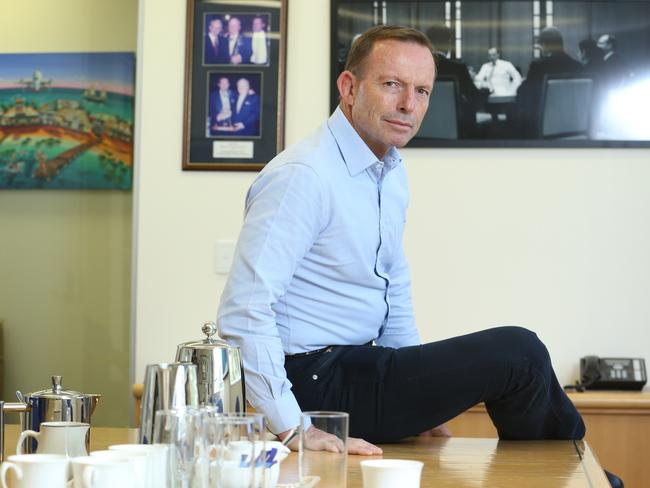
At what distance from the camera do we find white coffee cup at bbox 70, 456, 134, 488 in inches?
44.3

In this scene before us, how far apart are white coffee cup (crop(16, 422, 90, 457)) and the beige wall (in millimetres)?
2086

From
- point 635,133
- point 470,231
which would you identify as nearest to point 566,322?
point 470,231

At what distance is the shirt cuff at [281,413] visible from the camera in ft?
6.42

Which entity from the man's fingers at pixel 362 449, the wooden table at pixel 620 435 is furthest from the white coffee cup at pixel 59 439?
the wooden table at pixel 620 435

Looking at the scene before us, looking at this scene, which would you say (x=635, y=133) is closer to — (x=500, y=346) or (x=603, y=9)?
(x=603, y=9)

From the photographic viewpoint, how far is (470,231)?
10.8 ft

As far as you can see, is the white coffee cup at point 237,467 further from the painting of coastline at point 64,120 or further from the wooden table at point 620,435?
the painting of coastline at point 64,120

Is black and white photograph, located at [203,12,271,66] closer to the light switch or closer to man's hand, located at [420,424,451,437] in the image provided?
the light switch

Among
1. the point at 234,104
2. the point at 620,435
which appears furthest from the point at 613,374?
the point at 234,104

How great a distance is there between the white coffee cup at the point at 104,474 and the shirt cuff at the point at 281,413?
0.83m

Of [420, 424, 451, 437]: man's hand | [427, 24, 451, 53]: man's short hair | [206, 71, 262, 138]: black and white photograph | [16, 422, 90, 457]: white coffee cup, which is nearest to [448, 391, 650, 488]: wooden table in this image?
[420, 424, 451, 437]: man's hand

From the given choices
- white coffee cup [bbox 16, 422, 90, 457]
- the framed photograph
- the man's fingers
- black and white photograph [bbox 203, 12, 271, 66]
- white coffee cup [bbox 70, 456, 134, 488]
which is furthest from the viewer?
black and white photograph [bbox 203, 12, 271, 66]

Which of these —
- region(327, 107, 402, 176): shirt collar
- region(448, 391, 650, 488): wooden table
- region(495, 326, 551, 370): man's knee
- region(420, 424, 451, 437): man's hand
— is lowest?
region(448, 391, 650, 488): wooden table

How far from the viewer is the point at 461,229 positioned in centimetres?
328
